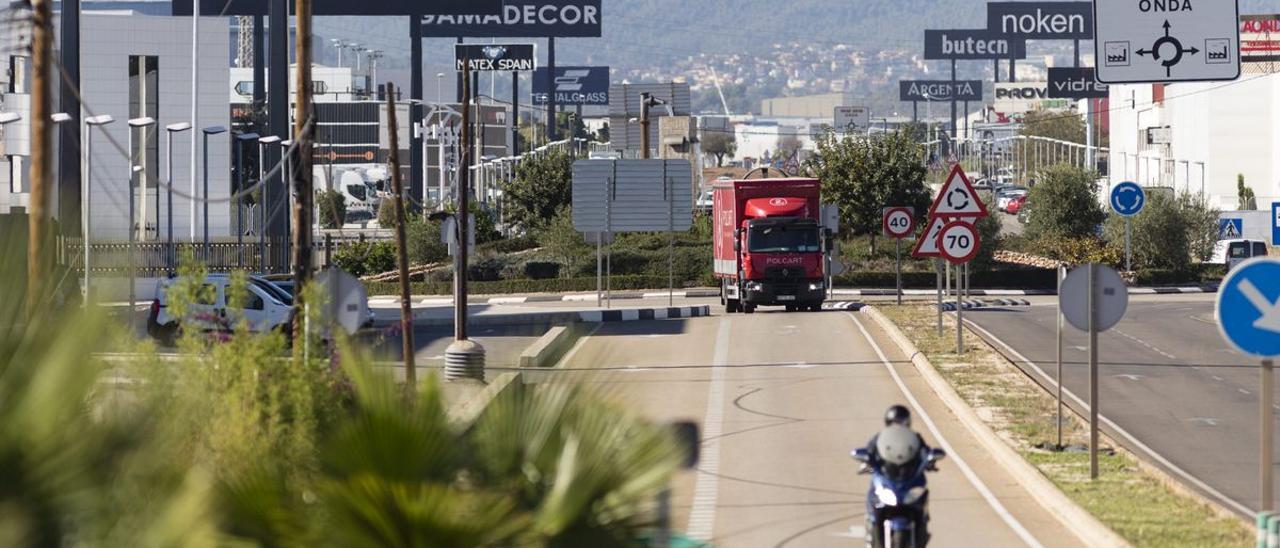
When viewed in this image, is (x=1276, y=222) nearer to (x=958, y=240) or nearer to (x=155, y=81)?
(x=958, y=240)

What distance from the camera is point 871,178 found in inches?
2376

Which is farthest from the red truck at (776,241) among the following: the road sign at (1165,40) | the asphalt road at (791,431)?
the road sign at (1165,40)

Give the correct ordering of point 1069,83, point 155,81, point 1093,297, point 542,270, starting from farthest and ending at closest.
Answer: point 1069,83
point 155,81
point 542,270
point 1093,297

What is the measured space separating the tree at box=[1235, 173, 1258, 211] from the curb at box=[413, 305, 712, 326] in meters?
45.2

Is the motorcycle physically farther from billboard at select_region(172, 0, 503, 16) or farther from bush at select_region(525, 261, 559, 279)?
billboard at select_region(172, 0, 503, 16)

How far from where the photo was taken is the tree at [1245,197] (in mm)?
80625

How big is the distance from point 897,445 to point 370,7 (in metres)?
75.4

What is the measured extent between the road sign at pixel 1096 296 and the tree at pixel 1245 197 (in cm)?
6783

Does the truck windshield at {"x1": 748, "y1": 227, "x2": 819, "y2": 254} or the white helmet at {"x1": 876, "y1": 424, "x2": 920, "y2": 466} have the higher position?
the truck windshield at {"x1": 748, "y1": 227, "x2": 819, "y2": 254}

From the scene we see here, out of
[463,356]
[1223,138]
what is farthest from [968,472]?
[1223,138]

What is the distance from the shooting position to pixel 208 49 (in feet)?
267

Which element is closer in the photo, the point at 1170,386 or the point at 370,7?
the point at 1170,386

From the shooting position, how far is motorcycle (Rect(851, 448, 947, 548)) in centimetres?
1064

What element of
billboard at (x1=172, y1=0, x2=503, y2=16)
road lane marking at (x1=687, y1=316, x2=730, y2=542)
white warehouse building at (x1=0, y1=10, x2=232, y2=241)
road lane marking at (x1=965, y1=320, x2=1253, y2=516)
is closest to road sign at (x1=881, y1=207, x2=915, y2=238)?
road lane marking at (x1=965, y1=320, x2=1253, y2=516)
